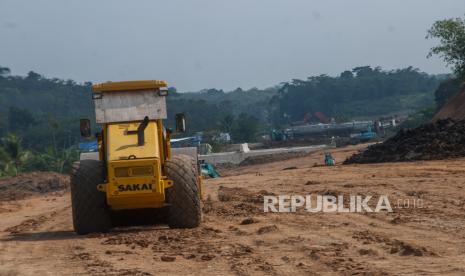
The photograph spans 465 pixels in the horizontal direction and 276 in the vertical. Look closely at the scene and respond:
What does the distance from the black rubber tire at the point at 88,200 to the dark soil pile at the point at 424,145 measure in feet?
55.4

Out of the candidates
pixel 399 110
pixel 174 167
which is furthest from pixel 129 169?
pixel 399 110

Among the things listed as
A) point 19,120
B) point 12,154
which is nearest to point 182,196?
point 12,154

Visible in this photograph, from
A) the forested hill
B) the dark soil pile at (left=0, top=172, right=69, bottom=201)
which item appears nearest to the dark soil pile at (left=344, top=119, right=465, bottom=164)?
the dark soil pile at (left=0, top=172, right=69, bottom=201)

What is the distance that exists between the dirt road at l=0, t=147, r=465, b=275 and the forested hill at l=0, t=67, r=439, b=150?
88.1 metres

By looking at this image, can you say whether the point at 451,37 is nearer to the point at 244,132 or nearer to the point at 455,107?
the point at 455,107

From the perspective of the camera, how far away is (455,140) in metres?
29.4

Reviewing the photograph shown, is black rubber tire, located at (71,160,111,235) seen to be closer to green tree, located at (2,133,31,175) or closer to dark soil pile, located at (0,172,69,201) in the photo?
dark soil pile, located at (0,172,69,201)

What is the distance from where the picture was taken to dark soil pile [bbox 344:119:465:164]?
29.0 meters

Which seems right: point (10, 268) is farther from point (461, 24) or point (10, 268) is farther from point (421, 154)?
point (461, 24)

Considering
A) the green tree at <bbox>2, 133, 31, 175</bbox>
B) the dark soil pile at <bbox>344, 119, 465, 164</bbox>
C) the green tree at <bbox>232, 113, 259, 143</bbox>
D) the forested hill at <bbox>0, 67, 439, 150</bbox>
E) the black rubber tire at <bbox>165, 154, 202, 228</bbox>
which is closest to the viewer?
the black rubber tire at <bbox>165, 154, 202, 228</bbox>

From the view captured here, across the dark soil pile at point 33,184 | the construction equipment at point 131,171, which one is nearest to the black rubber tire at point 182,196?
the construction equipment at point 131,171

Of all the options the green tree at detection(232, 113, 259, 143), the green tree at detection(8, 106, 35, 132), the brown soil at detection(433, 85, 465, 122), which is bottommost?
the green tree at detection(232, 113, 259, 143)

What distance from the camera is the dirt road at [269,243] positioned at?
9425 millimetres

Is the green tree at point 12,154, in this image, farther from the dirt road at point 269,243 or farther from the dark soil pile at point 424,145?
the dirt road at point 269,243
